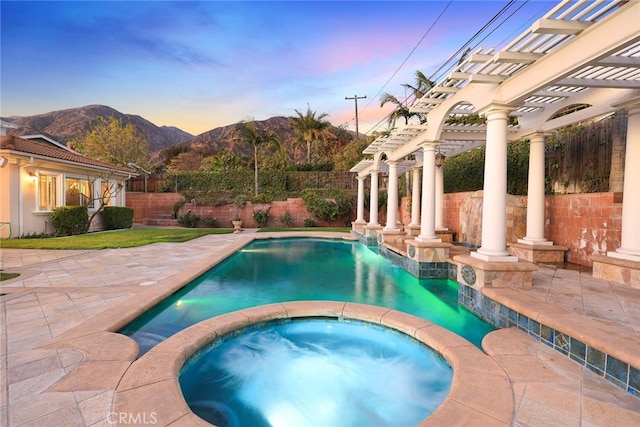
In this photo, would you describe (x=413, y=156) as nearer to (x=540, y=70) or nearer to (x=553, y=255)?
(x=553, y=255)

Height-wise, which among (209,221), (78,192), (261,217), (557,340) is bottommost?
(557,340)

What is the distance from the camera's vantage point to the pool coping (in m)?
1.91

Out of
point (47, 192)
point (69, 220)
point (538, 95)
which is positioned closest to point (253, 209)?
point (69, 220)

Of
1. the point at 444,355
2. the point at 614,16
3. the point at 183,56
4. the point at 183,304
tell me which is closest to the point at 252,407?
the point at 444,355

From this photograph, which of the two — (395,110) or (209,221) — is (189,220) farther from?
(395,110)

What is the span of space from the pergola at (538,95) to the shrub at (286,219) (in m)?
11.5

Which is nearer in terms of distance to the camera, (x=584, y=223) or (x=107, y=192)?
(x=584, y=223)

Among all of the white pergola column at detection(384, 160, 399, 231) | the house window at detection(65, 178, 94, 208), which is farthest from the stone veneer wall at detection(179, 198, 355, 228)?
the white pergola column at detection(384, 160, 399, 231)

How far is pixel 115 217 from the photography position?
14953mm

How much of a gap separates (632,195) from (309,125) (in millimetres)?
21951

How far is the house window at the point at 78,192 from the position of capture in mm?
13359

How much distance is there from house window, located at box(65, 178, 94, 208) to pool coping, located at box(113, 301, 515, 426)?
45.9 ft

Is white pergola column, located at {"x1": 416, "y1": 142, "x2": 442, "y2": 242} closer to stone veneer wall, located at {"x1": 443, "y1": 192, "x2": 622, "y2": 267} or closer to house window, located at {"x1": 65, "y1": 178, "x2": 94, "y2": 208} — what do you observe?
stone veneer wall, located at {"x1": 443, "y1": 192, "x2": 622, "y2": 267}

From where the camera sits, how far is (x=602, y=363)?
7.94ft
